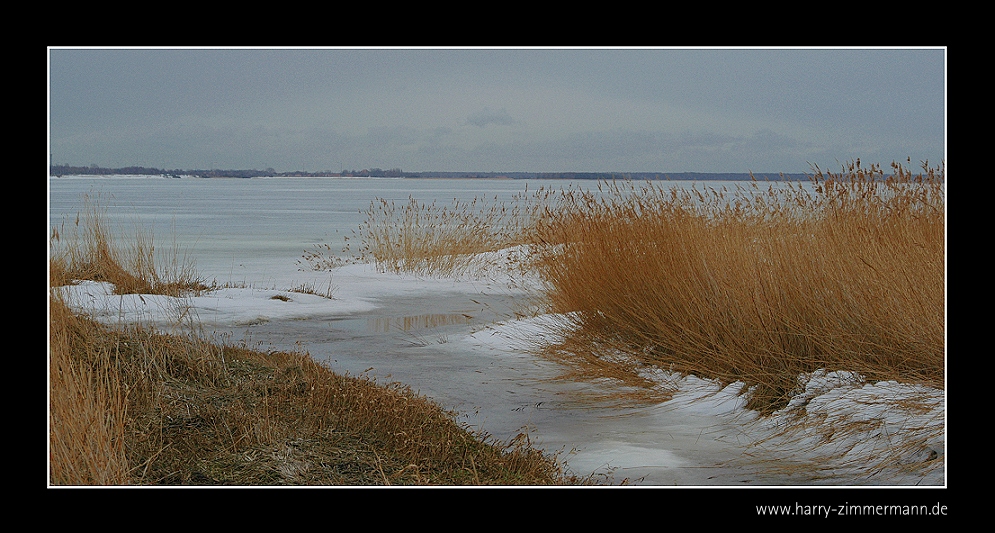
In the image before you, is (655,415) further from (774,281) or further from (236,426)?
(236,426)

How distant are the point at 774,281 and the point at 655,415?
1.01 m

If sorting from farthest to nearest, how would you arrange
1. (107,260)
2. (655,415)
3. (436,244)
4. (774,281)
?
(436,244) < (107,260) < (774,281) < (655,415)

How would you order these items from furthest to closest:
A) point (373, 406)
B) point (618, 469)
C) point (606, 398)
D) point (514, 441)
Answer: point (606, 398)
point (373, 406)
point (514, 441)
point (618, 469)

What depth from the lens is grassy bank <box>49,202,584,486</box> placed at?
126 inches

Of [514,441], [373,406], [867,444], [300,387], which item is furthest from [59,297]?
[867,444]

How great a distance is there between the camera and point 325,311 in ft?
27.8

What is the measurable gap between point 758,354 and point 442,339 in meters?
3.12

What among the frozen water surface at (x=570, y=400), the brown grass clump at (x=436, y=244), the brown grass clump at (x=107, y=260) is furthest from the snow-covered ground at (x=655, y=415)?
the brown grass clump at (x=436, y=244)

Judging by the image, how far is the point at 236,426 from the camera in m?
3.88

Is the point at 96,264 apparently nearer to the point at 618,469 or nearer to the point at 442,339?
the point at 442,339

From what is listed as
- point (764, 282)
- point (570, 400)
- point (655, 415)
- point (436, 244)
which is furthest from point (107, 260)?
point (764, 282)

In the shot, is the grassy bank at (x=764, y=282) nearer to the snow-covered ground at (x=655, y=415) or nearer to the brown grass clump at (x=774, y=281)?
the brown grass clump at (x=774, y=281)

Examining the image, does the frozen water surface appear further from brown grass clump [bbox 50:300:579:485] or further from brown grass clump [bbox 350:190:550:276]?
brown grass clump [bbox 350:190:550:276]

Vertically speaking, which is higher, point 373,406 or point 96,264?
point 96,264
